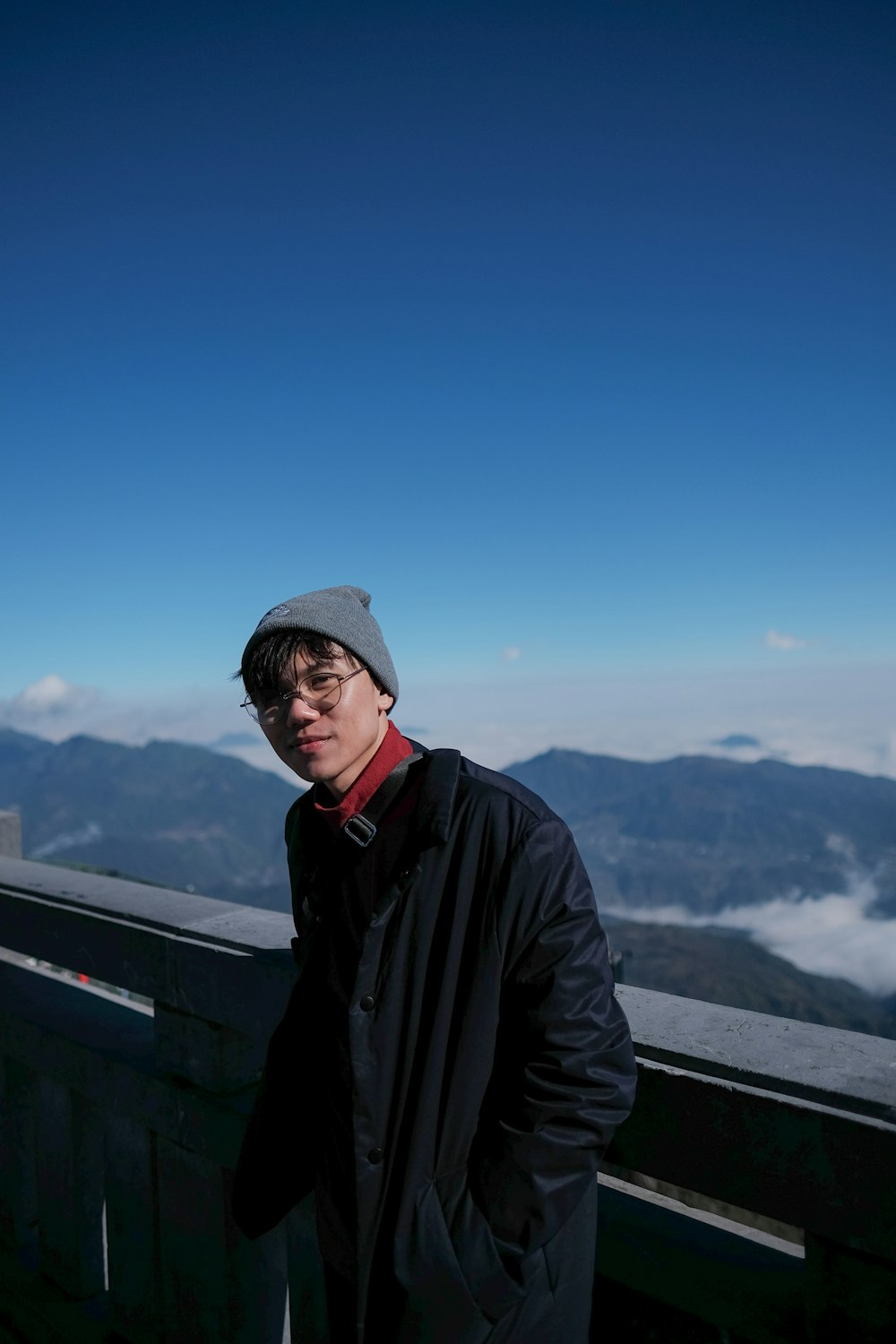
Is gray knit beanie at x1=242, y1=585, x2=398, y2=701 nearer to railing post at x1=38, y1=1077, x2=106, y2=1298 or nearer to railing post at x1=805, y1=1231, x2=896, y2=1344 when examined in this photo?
railing post at x1=805, y1=1231, x2=896, y2=1344

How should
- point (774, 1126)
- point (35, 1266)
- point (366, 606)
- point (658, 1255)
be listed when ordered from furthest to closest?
point (35, 1266) → point (366, 606) → point (658, 1255) → point (774, 1126)

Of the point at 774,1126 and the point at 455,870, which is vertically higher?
the point at 455,870

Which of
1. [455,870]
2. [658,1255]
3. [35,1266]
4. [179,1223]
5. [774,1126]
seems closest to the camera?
[774,1126]

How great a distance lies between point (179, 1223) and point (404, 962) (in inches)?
63.2

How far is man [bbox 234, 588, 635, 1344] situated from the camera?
1.57 metres

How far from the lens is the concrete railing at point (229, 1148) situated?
1.54 metres

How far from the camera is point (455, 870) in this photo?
1724 millimetres

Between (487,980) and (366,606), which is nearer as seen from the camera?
(487,980)

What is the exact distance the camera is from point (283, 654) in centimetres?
203

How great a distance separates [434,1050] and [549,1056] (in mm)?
248

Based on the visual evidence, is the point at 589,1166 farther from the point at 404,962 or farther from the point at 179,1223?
the point at 179,1223

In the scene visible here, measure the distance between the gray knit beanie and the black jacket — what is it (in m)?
0.40

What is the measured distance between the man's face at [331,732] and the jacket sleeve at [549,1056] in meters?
0.54

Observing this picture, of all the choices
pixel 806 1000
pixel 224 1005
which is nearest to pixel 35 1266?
pixel 224 1005
